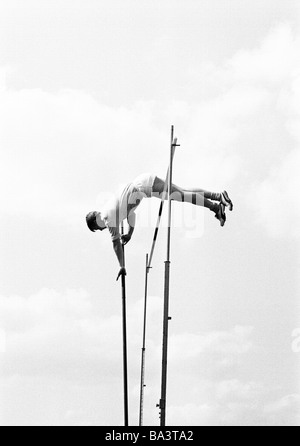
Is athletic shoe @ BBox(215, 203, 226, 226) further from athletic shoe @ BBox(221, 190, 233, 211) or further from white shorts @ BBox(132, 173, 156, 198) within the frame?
white shorts @ BBox(132, 173, 156, 198)

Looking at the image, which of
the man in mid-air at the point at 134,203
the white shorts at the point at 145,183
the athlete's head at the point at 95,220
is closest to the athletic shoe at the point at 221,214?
the man in mid-air at the point at 134,203

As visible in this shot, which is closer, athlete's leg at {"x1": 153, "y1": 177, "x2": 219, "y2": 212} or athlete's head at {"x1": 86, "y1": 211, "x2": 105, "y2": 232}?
athlete's leg at {"x1": 153, "y1": 177, "x2": 219, "y2": 212}

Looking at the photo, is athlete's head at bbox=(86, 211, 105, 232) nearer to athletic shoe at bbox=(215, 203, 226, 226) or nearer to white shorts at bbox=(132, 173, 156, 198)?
white shorts at bbox=(132, 173, 156, 198)

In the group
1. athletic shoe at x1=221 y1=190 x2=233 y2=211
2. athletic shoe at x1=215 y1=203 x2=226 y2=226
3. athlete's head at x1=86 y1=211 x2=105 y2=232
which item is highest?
athlete's head at x1=86 y1=211 x2=105 y2=232

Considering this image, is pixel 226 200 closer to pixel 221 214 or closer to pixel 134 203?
pixel 221 214

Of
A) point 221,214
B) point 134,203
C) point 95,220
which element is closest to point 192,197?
point 221,214

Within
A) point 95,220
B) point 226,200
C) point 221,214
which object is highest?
point 95,220

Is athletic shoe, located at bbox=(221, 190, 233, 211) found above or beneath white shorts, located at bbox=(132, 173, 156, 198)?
beneath

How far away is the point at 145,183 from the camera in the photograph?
1246 centimetres

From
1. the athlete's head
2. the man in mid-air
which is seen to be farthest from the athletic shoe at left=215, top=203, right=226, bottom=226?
the athlete's head

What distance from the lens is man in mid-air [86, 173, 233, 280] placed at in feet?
39.8

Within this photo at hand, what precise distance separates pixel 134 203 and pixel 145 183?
458 millimetres

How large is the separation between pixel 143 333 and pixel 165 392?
5449 millimetres
